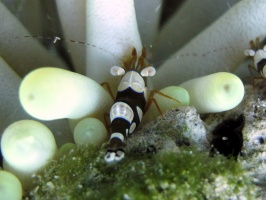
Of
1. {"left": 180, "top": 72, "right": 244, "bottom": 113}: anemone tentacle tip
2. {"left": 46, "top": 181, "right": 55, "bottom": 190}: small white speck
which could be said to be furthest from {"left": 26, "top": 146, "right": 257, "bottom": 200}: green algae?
{"left": 180, "top": 72, "right": 244, "bottom": 113}: anemone tentacle tip

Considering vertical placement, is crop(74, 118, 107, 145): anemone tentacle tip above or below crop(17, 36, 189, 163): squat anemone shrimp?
below

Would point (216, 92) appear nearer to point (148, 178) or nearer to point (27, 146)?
point (148, 178)

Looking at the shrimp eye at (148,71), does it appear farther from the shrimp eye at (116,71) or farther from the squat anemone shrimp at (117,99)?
the shrimp eye at (116,71)

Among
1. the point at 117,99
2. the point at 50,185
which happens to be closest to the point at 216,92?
the point at 117,99

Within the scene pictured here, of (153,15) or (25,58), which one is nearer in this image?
(25,58)

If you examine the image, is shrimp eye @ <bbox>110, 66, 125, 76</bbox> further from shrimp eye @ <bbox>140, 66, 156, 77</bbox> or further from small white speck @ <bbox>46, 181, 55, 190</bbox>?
small white speck @ <bbox>46, 181, 55, 190</bbox>

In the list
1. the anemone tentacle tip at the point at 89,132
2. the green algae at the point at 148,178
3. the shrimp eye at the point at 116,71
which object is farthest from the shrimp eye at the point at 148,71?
the green algae at the point at 148,178

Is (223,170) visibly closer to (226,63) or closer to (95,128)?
(95,128)


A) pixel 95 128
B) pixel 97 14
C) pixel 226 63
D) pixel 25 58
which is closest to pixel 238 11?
pixel 226 63
